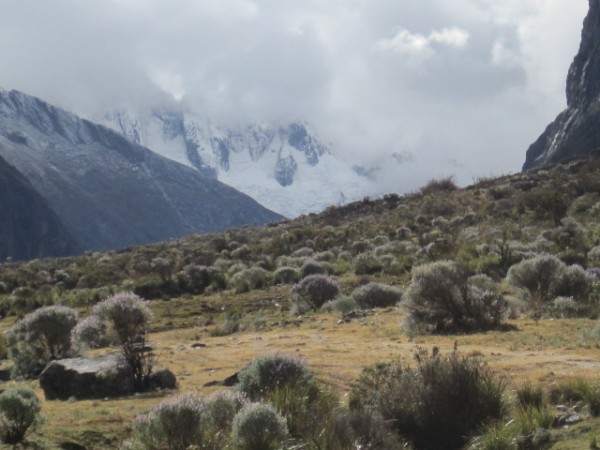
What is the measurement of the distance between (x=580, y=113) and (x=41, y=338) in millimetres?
99674

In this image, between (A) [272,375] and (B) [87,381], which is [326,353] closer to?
(B) [87,381]

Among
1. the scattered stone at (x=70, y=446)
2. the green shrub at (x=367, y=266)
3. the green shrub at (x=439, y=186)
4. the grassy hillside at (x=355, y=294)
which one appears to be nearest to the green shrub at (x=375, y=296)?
the grassy hillside at (x=355, y=294)

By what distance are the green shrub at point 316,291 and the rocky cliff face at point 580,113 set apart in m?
71.0

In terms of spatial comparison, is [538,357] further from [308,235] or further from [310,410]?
[308,235]

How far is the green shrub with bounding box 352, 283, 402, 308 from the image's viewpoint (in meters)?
23.4

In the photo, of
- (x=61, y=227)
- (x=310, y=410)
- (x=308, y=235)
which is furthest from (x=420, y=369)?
(x=61, y=227)

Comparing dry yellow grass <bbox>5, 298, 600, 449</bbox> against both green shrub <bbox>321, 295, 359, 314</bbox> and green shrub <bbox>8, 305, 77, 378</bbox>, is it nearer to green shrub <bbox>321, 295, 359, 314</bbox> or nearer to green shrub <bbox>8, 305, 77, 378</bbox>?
green shrub <bbox>321, 295, 359, 314</bbox>

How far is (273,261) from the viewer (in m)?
42.6

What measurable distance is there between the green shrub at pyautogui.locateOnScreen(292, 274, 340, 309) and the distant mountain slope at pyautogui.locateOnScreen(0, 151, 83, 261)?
158m

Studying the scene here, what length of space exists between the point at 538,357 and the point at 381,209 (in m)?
47.7

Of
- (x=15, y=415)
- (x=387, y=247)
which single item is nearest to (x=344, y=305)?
(x=15, y=415)

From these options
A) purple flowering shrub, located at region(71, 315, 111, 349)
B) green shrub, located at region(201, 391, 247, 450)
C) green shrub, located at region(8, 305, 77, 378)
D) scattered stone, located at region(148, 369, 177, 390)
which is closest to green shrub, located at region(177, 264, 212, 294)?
green shrub, located at region(8, 305, 77, 378)

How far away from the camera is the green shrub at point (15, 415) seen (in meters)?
9.07

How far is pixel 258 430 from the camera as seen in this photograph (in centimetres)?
797
